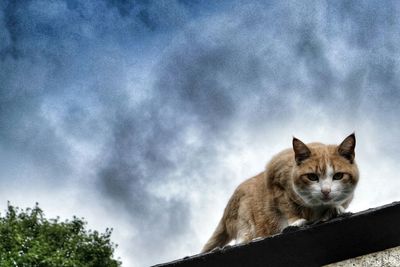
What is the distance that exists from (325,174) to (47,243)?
19.7 meters

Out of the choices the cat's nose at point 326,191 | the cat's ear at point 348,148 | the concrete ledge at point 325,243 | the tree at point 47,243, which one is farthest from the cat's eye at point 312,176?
the tree at point 47,243

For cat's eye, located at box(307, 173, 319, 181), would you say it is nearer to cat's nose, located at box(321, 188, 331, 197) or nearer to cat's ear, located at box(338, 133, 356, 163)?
cat's nose, located at box(321, 188, 331, 197)

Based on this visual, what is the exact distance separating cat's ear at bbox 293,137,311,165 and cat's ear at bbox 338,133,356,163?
0.34 metres

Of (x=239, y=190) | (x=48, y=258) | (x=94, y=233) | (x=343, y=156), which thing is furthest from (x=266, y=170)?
(x=94, y=233)

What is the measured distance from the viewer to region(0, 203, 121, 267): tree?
23.6 meters

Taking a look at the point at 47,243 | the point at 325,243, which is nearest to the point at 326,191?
the point at 325,243

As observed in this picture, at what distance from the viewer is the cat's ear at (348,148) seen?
6.62m

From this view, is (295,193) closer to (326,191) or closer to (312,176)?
(312,176)

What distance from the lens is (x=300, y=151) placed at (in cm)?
683

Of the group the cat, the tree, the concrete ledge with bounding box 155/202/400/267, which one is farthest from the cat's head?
the tree

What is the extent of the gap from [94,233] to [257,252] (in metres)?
22.2

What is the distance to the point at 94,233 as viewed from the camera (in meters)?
26.7

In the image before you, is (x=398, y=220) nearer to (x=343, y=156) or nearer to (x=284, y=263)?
(x=284, y=263)

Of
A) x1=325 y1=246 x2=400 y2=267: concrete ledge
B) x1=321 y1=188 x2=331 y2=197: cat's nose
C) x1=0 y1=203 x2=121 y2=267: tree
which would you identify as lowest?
x1=325 y1=246 x2=400 y2=267: concrete ledge
